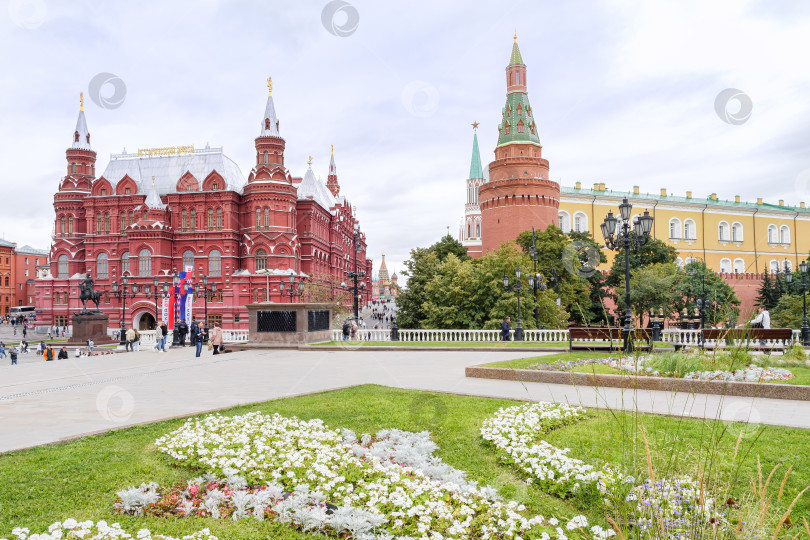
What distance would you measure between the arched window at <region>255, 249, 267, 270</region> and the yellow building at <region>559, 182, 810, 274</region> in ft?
125

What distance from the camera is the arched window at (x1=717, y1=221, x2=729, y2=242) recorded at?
74438mm

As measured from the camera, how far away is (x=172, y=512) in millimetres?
4594

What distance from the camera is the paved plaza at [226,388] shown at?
7684mm

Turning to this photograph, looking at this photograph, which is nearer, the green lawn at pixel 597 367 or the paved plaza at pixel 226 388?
the paved plaza at pixel 226 388

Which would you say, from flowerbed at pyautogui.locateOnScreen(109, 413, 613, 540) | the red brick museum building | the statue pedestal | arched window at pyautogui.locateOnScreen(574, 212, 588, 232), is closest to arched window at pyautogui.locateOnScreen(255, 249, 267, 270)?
the red brick museum building

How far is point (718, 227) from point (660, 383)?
2983 inches

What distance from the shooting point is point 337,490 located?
4938 millimetres

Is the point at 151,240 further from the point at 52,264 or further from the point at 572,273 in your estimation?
the point at 572,273

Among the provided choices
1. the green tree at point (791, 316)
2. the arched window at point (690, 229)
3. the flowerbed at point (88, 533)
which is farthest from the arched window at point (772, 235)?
the flowerbed at point (88, 533)

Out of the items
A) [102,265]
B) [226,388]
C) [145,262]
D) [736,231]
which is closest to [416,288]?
[226,388]

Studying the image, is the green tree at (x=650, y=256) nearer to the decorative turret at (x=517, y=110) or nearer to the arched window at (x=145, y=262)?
the decorative turret at (x=517, y=110)

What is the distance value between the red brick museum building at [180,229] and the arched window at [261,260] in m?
0.11

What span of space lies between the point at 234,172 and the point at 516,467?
57.6 m

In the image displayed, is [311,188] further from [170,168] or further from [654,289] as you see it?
[654,289]
